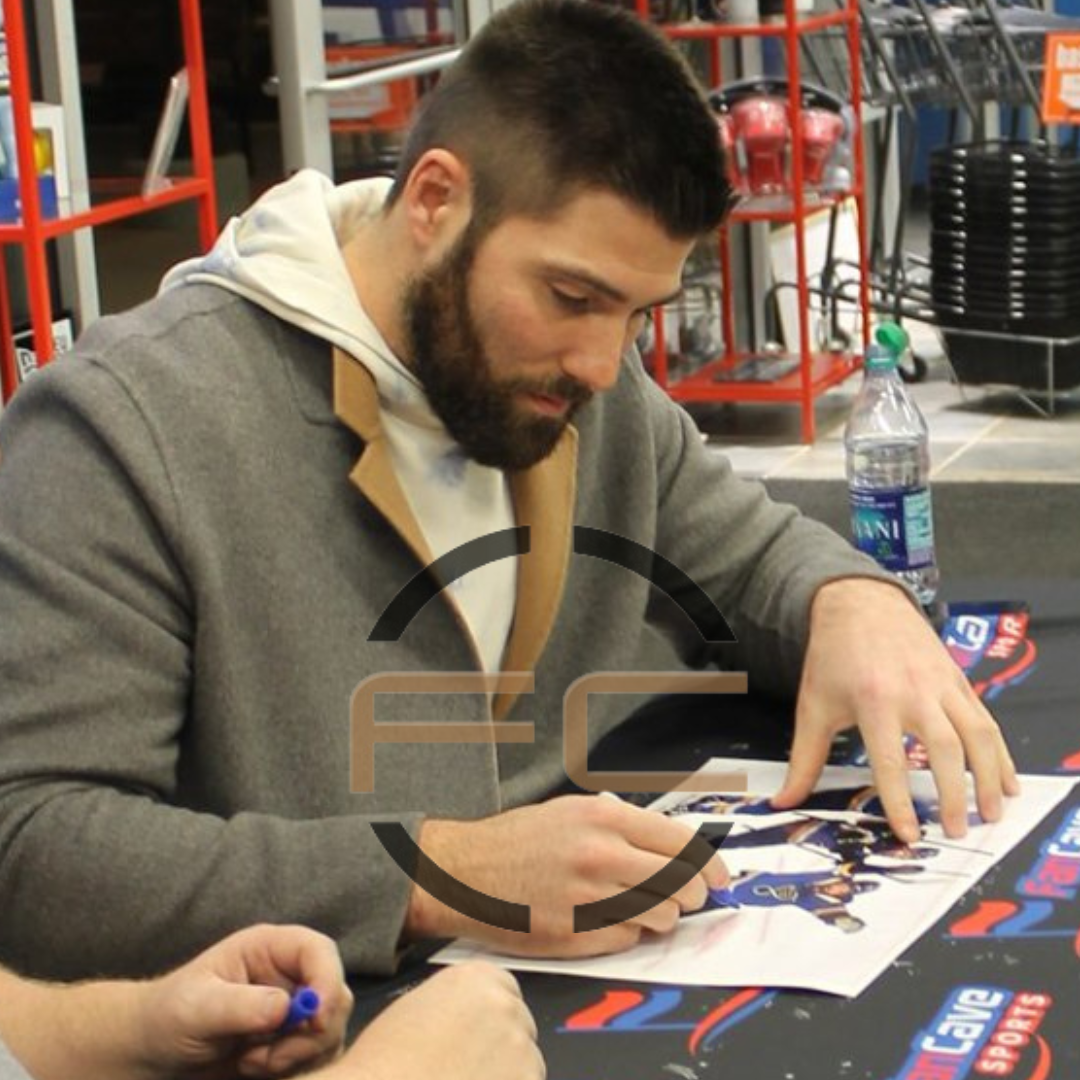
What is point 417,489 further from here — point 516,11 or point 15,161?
point 15,161

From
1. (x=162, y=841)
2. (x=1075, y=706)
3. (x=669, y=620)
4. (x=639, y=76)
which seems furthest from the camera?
(x=669, y=620)

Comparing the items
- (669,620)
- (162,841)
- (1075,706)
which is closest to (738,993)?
(162,841)

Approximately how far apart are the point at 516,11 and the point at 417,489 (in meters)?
0.37

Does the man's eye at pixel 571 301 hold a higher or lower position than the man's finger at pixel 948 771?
higher

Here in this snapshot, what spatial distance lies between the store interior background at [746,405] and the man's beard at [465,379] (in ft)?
6.86

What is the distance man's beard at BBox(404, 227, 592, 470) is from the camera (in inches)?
64.8

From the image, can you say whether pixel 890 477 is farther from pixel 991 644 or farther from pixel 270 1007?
pixel 270 1007

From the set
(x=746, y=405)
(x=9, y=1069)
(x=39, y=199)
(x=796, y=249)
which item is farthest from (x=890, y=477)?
(x=746, y=405)

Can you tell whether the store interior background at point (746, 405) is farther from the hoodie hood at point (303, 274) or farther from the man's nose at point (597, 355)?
the man's nose at point (597, 355)

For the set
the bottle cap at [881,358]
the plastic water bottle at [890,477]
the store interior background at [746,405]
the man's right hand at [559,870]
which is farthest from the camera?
the store interior background at [746,405]

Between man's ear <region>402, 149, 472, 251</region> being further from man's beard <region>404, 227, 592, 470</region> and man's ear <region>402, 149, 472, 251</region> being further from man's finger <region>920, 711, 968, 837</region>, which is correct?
man's finger <region>920, 711, 968, 837</region>

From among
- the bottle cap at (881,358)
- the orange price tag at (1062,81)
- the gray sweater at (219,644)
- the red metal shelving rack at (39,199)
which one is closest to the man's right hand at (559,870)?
the gray sweater at (219,644)

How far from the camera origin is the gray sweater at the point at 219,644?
1392mm

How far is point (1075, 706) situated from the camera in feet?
5.95
